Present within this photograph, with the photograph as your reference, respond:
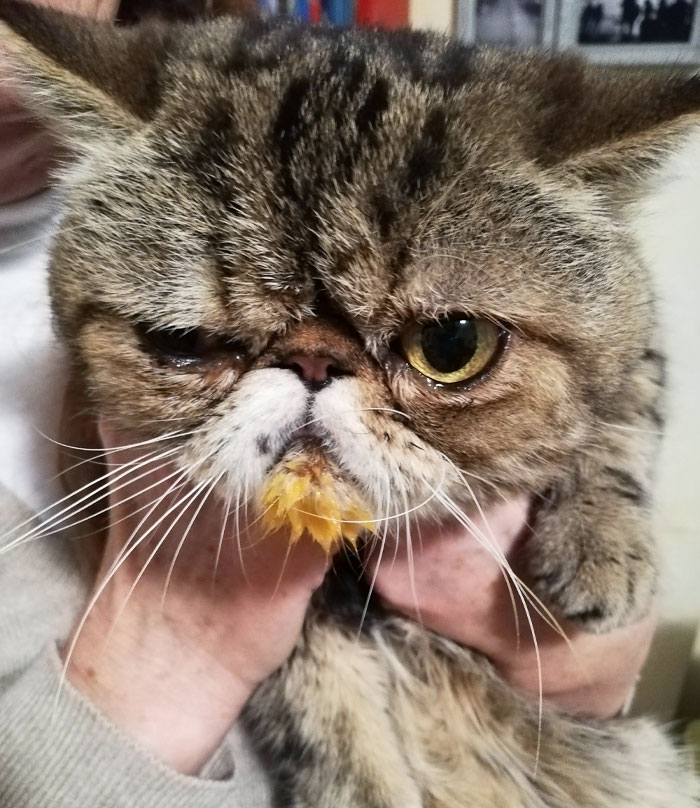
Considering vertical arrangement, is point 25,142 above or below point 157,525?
above

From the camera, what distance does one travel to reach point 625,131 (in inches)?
21.5

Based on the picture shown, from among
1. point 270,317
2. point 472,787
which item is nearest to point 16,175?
point 270,317

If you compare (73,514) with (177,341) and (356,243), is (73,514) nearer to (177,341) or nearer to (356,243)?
(177,341)

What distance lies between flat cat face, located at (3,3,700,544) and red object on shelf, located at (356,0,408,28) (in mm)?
802

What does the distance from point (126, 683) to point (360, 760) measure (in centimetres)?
28

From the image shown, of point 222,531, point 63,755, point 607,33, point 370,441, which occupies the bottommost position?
point 63,755

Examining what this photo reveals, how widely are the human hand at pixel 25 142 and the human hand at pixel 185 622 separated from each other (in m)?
0.34

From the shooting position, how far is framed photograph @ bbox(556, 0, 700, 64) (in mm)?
1271

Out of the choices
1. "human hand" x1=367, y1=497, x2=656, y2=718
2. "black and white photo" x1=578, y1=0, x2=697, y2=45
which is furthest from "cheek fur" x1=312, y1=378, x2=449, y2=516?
"black and white photo" x1=578, y1=0, x2=697, y2=45

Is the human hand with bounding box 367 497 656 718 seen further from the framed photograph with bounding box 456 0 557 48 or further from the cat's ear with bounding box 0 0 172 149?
the framed photograph with bounding box 456 0 557 48

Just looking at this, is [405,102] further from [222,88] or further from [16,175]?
[16,175]

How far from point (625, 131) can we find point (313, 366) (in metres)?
0.32

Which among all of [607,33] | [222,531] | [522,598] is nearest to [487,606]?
[522,598]

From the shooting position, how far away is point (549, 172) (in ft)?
1.86
